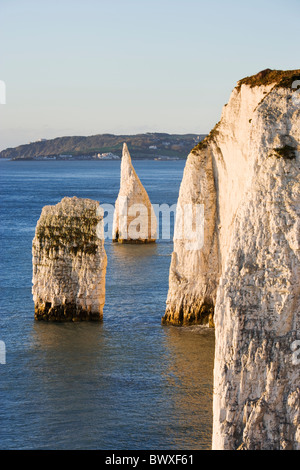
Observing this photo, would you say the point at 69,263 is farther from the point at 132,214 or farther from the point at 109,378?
the point at 132,214

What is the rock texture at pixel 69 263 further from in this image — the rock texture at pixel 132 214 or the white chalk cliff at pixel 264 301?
the rock texture at pixel 132 214

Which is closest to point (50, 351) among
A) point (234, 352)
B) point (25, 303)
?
point (25, 303)

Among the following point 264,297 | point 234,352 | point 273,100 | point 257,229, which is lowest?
point 234,352

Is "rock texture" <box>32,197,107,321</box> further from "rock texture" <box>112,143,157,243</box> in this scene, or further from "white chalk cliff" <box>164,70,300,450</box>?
"rock texture" <box>112,143,157,243</box>

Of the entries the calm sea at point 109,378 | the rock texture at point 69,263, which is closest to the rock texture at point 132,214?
the calm sea at point 109,378

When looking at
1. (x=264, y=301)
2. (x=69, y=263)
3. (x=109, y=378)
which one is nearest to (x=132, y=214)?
(x=69, y=263)

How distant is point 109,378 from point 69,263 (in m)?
7.42

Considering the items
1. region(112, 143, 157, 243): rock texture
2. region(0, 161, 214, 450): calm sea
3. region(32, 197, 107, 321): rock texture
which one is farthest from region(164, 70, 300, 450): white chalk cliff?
region(112, 143, 157, 243): rock texture

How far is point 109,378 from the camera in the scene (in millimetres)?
28500

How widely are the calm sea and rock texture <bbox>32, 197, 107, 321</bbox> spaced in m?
0.90

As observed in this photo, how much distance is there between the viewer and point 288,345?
17344 mm

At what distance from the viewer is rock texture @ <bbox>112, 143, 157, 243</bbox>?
195ft
